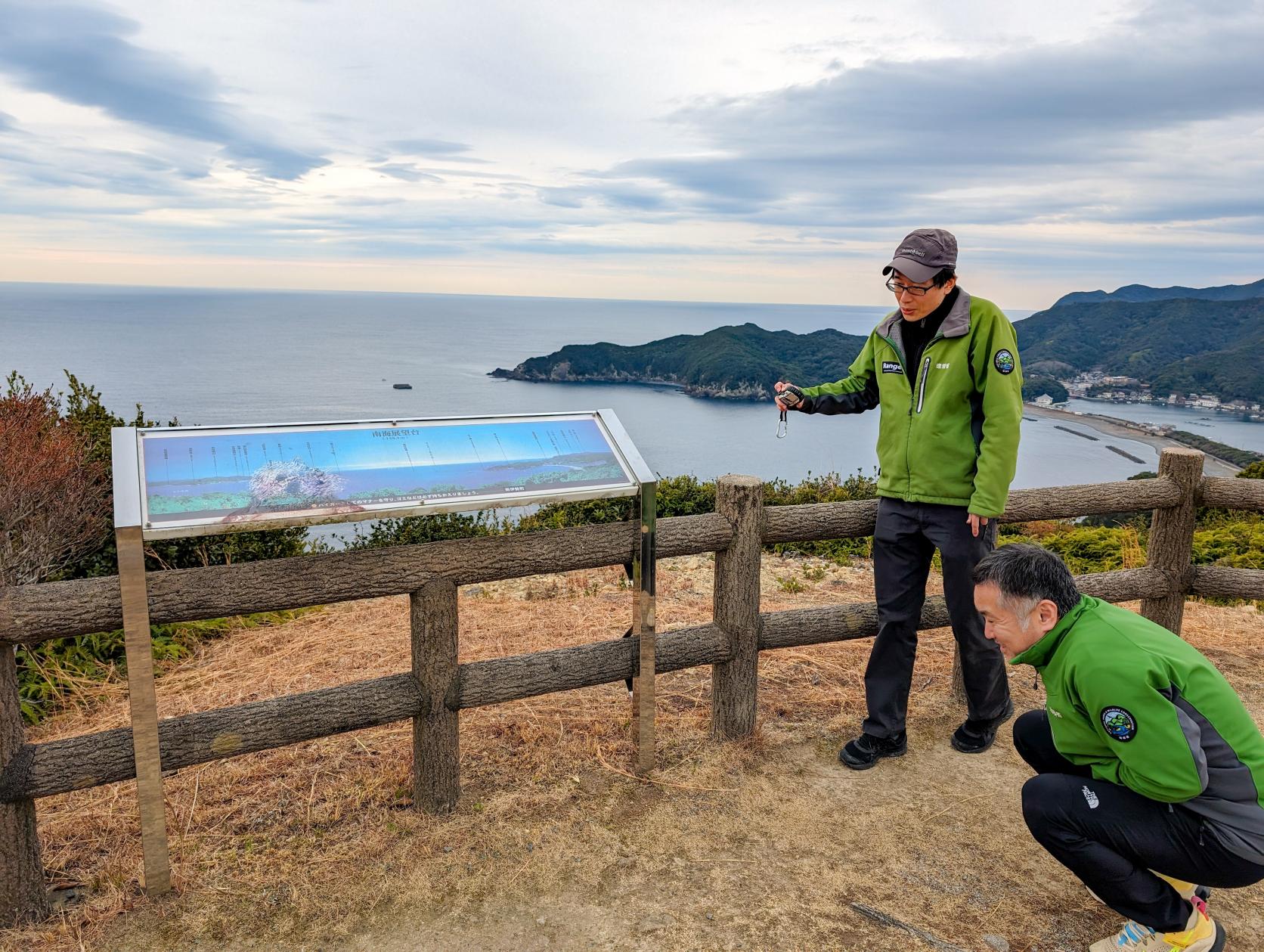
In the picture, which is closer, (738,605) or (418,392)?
(738,605)

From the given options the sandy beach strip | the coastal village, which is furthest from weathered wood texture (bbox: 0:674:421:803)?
the coastal village

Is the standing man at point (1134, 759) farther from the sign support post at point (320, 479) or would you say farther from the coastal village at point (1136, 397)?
the coastal village at point (1136, 397)

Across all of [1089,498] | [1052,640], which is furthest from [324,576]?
[1089,498]

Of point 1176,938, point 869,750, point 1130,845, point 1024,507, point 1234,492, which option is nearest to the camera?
point 1130,845

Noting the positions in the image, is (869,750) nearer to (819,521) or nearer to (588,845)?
(819,521)

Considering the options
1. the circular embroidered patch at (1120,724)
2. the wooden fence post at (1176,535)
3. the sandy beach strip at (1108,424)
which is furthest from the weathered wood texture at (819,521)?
the sandy beach strip at (1108,424)

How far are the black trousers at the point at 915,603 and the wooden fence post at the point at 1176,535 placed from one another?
1.57m

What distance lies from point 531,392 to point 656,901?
4907 centimetres

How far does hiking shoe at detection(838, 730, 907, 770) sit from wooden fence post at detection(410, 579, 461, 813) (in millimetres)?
1688

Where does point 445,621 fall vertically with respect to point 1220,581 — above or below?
above

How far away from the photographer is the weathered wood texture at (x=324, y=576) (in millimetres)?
2533

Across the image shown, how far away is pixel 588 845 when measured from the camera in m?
3.12

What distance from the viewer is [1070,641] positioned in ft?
7.35

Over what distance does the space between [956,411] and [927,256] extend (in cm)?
61
